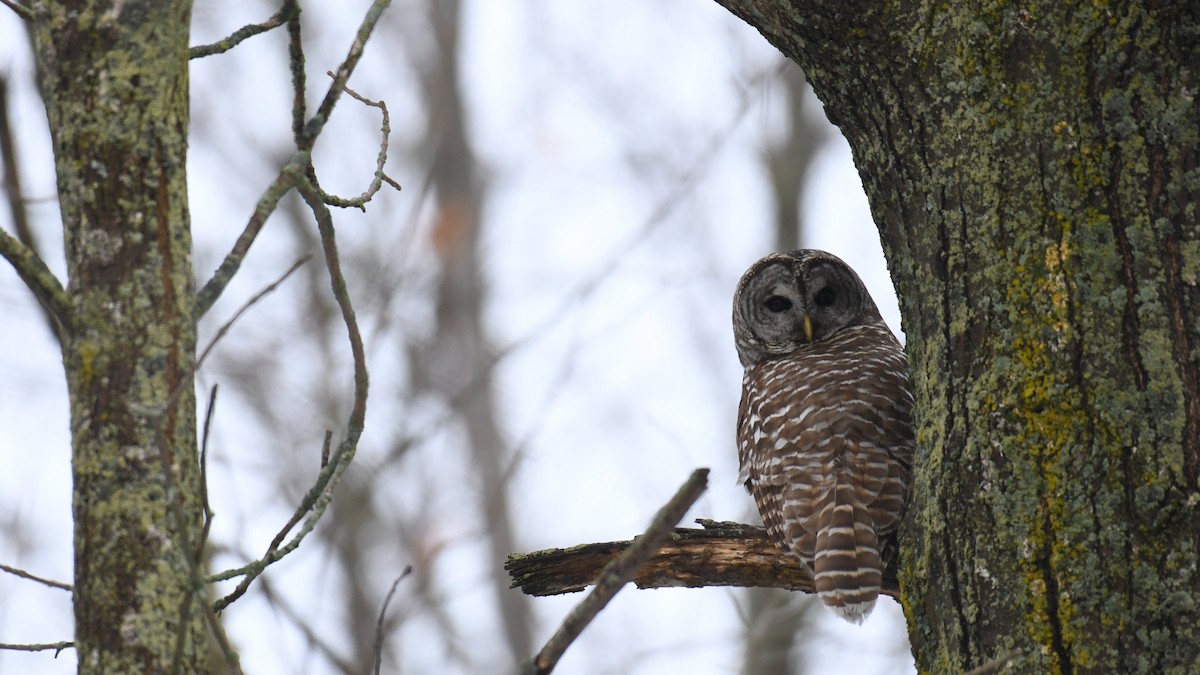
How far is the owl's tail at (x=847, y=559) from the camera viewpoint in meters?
3.47

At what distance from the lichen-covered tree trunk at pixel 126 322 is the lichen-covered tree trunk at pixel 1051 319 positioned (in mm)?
1584

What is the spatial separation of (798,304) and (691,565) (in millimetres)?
2334

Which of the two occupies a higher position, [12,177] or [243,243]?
[12,177]

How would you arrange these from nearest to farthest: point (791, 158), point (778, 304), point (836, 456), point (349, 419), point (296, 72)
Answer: point (349, 419) → point (296, 72) → point (836, 456) → point (778, 304) → point (791, 158)

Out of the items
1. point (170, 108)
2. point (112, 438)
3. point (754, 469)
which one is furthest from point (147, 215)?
point (754, 469)

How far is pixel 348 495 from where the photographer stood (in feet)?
35.5

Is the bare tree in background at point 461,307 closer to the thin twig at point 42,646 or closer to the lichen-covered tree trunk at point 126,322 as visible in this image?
the thin twig at point 42,646

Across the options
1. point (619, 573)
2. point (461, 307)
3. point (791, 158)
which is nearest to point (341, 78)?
point (619, 573)

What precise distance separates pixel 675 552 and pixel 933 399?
0.91m

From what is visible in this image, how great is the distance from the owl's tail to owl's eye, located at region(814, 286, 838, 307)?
6.93ft

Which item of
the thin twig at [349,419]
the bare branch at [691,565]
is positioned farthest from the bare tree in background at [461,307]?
the thin twig at [349,419]

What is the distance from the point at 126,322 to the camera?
1.93m

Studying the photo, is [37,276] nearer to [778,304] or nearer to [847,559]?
[847,559]

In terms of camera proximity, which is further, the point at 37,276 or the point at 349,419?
the point at 349,419
